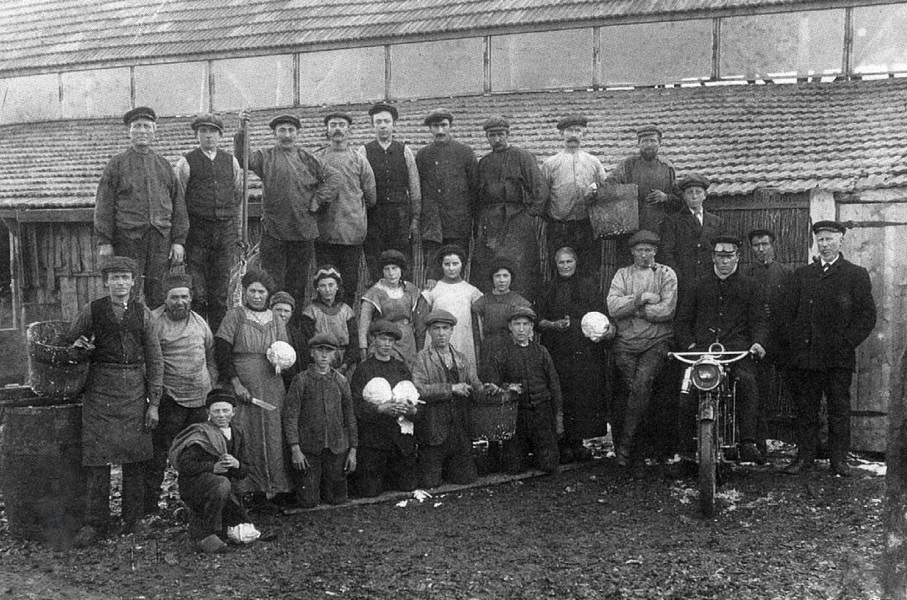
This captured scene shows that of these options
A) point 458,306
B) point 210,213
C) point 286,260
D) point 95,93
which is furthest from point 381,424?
point 95,93

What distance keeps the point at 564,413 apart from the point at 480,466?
85 cm

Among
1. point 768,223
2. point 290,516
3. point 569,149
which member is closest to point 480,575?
point 290,516

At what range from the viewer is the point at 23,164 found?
47.8 ft

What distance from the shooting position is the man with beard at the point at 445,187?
29.0 feet

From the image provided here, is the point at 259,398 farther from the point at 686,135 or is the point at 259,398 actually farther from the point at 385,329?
the point at 686,135

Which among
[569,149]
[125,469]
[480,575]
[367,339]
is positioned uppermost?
[569,149]

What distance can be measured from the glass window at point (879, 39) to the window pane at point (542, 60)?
3.55 meters

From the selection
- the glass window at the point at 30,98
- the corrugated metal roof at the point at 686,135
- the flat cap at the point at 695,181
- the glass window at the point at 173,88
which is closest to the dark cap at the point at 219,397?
the flat cap at the point at 695,181

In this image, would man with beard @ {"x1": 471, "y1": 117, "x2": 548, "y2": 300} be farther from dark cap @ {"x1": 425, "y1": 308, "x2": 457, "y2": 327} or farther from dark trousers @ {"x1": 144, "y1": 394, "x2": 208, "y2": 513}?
dark trousers @ {"x1": 144, "y1": 394, "x2": 208, "y2": 513}

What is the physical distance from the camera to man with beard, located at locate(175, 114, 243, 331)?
337 inches

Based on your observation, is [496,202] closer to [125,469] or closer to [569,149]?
[569,149]

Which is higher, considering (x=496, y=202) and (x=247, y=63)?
(x=247, y=63)

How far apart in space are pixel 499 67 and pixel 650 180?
247 inches

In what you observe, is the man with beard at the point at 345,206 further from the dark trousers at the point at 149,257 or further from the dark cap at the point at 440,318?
→ the dark trousers at the point at 149,257
